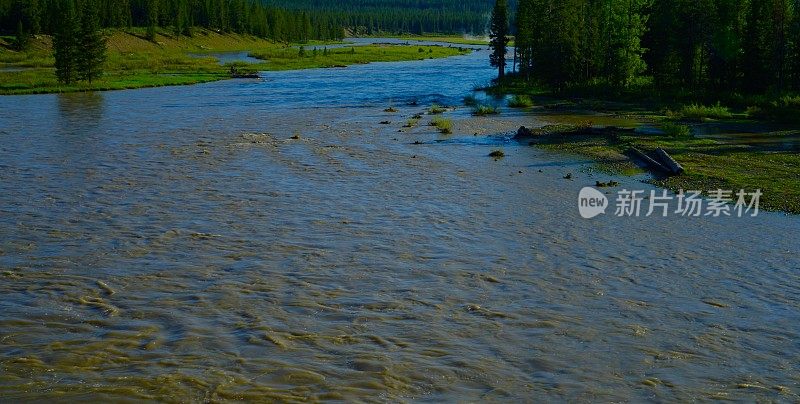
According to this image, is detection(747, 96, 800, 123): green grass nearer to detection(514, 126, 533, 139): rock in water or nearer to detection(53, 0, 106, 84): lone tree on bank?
detection(514, 126, 533, 139): rock in water

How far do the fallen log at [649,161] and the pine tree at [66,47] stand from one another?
51.2 metres

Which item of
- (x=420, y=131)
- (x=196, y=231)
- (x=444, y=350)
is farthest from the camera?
(x=420, y=131)

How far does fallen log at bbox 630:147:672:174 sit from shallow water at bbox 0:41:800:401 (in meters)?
2.42

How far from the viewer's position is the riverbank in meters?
25.7

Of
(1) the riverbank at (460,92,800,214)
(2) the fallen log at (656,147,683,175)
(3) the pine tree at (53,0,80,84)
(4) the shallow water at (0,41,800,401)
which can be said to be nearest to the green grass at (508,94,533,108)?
(1) the riverbank at (460,92,800,214)

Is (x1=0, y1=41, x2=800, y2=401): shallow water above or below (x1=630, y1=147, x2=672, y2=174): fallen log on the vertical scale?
below

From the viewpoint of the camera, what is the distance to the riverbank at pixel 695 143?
25734 millimetres

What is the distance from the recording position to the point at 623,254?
17938 mm

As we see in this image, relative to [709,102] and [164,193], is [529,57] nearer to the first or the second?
[709,102]

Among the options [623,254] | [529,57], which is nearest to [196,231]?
[623,254]

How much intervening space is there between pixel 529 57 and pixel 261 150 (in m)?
49.2

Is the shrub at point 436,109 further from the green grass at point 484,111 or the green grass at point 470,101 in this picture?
the green grass at point 470,101

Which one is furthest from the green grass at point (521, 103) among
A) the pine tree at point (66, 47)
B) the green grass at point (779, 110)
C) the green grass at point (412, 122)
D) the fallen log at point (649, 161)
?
the pine tree at point (66, 47)

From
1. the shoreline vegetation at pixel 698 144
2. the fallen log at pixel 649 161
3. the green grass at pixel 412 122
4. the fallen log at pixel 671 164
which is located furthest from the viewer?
the green grass at pixel 412 122
